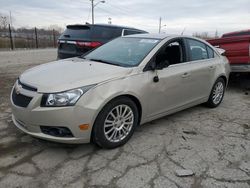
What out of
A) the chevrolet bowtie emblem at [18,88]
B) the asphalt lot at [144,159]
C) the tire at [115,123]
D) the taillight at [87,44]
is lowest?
the asphalt lot at [144,159]

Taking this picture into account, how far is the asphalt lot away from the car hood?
2.89 feet

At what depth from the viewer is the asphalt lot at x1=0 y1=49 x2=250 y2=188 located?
274 centimetres

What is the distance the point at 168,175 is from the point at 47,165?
1.40m

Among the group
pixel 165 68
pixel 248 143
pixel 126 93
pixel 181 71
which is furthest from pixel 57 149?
pixel 248 143

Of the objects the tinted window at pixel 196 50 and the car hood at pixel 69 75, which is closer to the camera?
the car hood at pixel 69 75

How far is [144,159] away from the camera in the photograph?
318 centimetres

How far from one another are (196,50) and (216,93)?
3.72 ft

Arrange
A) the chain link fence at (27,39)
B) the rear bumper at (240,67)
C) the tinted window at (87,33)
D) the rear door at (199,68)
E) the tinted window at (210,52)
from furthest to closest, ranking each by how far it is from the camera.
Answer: the chain link fence at (27,39) → the tinted window at (87,33) → the rear bumper at (240,67) → the tinted window at (210,52) → the rear door at (199,68)

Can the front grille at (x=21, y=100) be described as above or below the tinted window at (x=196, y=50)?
below

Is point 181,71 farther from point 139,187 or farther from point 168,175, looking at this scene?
point 139,187

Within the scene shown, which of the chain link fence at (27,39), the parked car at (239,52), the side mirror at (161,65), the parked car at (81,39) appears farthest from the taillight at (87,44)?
the chain link fence at (27,39)

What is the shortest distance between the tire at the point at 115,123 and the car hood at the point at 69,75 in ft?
1.19

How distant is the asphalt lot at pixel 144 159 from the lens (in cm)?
274

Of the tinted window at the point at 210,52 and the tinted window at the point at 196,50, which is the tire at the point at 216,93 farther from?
the tinted window at the point at 196,50
